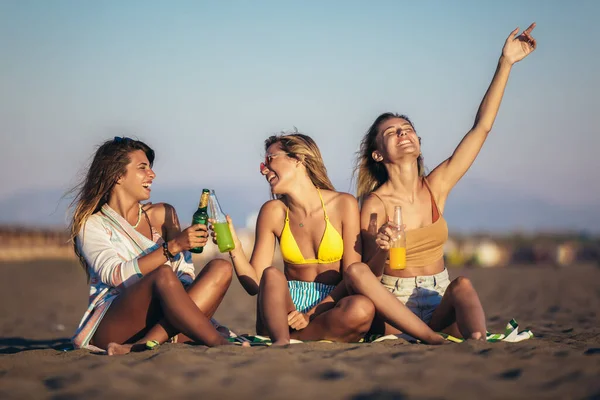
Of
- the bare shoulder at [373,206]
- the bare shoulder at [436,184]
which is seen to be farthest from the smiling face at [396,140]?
the bare shoulder at [373,206]

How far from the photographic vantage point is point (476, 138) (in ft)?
18.6

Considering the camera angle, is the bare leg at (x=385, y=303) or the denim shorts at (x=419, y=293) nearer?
the bare leg at (x=385, y=303)

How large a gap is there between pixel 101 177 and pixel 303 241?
160 cm

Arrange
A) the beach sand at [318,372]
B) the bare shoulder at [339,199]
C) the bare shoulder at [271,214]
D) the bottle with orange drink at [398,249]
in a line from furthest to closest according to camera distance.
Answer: the bare shoulder at [271,214]
the bare shoulder at [339,199]
the bottle with orange drink at [398,249]
the beach sand at [318,372]

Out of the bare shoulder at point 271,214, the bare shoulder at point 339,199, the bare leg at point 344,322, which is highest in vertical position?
the bare shoulder at point 339,199

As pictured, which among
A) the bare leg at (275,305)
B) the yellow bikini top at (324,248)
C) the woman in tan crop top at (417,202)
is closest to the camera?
the bare leg at (275,305)

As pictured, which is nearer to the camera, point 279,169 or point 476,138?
point 279,169

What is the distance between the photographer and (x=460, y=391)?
3420 millimetres

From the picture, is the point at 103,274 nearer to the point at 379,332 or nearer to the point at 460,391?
the point at 379,332

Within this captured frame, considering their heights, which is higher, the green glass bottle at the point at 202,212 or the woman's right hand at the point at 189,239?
the green glass bottle at the point at 202,212

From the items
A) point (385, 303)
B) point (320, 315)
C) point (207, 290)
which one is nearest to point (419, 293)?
point (385, 303)

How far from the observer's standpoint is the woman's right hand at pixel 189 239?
5.01 m

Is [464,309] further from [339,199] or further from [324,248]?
[339,199]

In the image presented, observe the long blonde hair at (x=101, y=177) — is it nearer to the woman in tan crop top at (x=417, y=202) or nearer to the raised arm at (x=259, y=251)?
the raised arm at (x=259, y=251)
